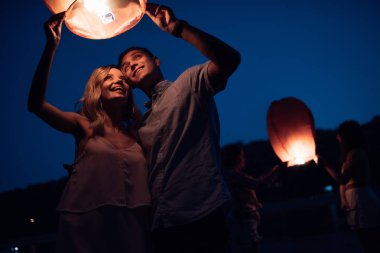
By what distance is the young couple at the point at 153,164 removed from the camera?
1761 millimetres

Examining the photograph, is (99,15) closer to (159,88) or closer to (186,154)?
(159,88)

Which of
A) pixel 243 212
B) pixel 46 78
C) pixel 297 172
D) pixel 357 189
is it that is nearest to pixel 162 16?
pixel 46 78

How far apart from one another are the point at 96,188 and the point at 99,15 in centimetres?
96

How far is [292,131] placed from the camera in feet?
11.1

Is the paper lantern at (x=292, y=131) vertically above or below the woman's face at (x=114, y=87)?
below

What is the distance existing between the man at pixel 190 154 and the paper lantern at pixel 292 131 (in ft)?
5.10

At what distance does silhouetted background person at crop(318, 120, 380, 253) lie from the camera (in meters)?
3.62

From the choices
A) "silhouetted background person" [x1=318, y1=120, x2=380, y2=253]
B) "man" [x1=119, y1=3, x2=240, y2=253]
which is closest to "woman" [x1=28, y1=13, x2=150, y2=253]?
"man" [x1=119, y1=3, x2=240, y2=253]

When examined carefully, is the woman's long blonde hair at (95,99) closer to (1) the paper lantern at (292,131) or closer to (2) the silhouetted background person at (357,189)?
(1) the paper lantern at (292,131)

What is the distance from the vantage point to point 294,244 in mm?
7383

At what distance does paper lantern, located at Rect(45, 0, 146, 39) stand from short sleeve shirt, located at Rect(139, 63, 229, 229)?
506 millimetres

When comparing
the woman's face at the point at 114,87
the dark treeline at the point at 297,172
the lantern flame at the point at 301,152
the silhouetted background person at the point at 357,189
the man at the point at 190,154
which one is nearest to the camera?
the man at the point at 190,154

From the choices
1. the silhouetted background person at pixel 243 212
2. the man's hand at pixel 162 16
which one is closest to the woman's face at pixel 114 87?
the man's hand at pixel 162 16

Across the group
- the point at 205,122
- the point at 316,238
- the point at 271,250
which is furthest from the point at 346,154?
the point at 316,238
